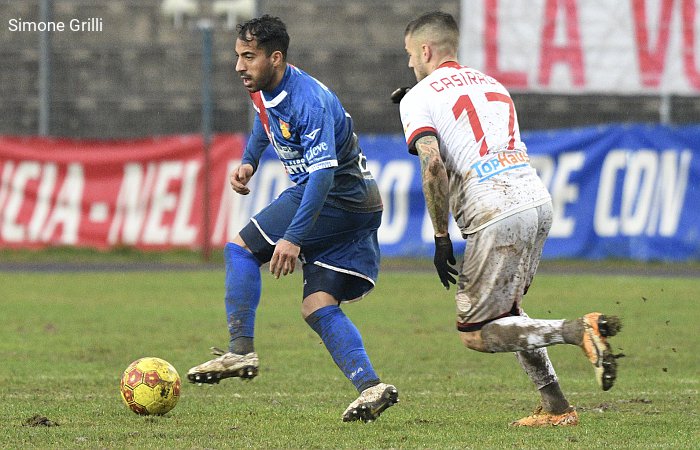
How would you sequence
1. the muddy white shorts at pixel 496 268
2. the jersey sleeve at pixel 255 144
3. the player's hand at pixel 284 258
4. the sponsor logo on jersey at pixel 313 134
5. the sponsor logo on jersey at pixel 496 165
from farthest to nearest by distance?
the jersey sleeve at pixel 255 144, the sponsor logo on jersey at pixel 313 134, the player's hand at pixel 284 258, the sponsor logo on jersey at pixel 496 165, the muddy white shorts at pixel 496 268

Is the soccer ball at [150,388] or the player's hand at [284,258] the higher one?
the player's hand at [284,258]

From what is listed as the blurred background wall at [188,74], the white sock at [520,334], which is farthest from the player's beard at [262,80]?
the blurred background wall at [188,74]

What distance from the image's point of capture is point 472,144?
6680mm

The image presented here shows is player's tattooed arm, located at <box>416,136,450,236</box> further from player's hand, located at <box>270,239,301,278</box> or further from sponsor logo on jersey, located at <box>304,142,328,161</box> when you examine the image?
player's hand, located at <box>270,239,301,278</box>

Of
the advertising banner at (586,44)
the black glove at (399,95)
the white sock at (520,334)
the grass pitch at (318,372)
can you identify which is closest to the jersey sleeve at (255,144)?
the black glove at (399,95)

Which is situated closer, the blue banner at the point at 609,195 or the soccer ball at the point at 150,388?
the soccer ball at the point at 150,388

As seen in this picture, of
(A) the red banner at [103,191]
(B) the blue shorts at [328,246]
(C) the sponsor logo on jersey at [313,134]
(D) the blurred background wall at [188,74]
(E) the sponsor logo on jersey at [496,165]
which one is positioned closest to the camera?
(E) the sponsor logo on jersey at [496,165]

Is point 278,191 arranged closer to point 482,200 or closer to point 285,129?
point 285,129

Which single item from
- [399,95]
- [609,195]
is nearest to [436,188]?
[399,95]

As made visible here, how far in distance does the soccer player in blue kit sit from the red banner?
41.3 feet

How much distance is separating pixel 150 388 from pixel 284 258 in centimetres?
107

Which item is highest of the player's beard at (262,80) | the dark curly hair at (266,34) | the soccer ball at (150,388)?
the dark curly hair at (266,34)

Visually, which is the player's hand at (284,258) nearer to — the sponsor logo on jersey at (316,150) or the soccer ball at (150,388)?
the sponsor logo on jersey at (316,150)

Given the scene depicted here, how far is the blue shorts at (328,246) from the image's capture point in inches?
282
